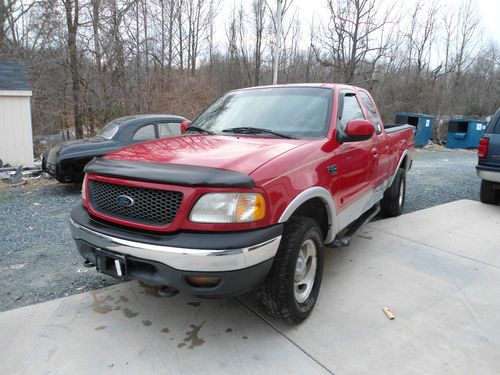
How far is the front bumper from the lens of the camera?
222 centimetres

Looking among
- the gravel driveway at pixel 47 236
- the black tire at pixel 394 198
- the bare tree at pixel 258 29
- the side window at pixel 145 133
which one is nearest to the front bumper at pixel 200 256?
the gravel driveway at pixel 47 236

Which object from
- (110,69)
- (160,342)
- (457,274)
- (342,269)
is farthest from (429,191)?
(110,69)

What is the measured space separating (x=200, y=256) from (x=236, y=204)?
1.23ft

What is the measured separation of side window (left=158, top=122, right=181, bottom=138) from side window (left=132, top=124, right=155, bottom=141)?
15 centimetres

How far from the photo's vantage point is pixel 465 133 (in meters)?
17.5

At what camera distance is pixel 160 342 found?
2.67m

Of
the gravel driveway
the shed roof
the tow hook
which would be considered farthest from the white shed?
the tow hook

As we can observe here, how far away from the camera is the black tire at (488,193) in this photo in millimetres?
6516

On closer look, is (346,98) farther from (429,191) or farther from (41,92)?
(41,92)

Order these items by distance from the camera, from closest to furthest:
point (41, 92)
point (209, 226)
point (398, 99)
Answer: point (209, 226), point (41, 92), point (398, 99)

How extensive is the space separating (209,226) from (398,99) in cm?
2539

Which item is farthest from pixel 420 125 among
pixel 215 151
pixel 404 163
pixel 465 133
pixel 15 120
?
pixel 215 151

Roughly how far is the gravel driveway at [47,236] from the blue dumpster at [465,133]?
354 inches

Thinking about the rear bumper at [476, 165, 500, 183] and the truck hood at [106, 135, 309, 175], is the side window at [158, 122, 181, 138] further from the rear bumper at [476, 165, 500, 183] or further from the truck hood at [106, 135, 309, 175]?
the rear bumper at [476, 165, 500, 183]
